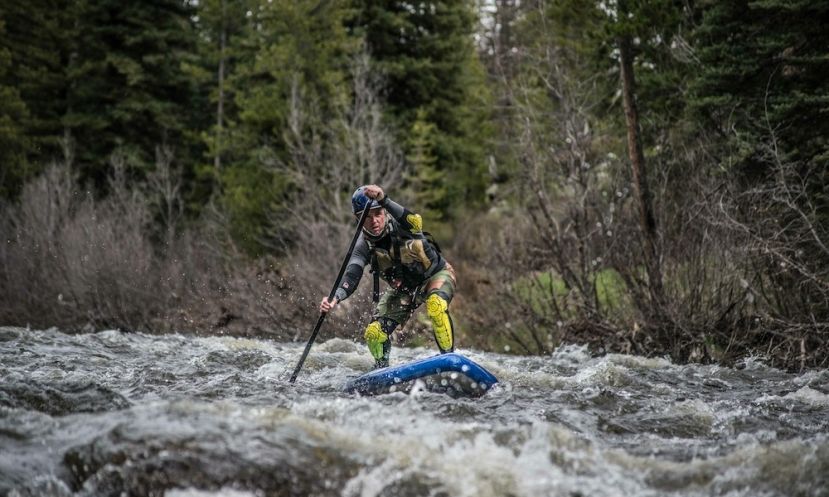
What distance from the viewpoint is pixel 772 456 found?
16.8ft

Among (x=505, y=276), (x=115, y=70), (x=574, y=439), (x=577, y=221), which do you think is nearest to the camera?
(x=574, y=439)

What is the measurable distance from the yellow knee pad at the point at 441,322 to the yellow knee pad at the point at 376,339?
2.07 feet

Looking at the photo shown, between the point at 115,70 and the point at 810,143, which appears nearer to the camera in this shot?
the point at 810,143

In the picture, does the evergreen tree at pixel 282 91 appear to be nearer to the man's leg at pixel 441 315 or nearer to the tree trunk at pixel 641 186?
the tree trunk at pixel 641 186

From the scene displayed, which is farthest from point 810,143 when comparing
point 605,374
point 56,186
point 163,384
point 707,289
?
point 56,186

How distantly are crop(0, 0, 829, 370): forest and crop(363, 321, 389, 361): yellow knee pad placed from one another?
483 centimetres

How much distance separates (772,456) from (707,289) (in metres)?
7.16

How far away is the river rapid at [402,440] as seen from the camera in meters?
4.57

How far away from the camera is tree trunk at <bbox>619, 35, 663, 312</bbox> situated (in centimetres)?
1151

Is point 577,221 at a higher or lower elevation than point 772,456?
higher

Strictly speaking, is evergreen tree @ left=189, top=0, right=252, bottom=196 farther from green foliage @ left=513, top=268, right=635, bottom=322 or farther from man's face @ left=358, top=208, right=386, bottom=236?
man's face @ left=358, top=208, right=386, bottom=236

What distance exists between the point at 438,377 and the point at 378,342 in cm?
151

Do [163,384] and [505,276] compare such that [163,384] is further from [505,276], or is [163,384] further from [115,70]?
[115,70]

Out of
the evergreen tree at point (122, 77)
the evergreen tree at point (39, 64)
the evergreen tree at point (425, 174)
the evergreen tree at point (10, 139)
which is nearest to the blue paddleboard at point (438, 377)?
the evergreen tree at point (425, 174)
